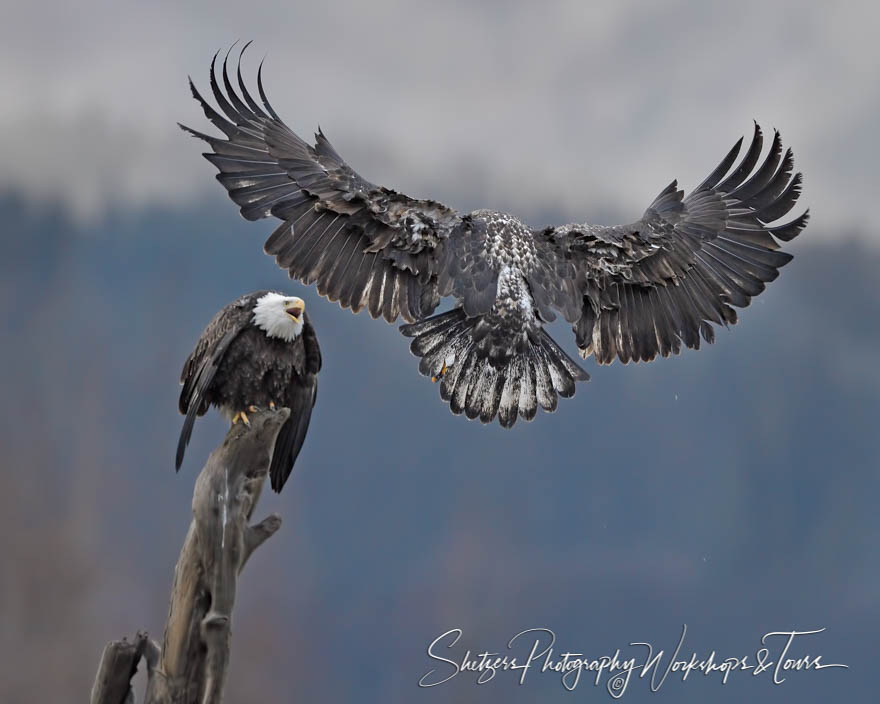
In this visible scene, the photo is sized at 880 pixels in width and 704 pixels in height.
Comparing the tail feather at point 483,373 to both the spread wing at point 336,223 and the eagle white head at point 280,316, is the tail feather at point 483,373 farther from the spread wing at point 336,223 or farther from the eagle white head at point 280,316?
the eagle white head at point 280,316

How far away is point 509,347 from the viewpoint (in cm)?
533

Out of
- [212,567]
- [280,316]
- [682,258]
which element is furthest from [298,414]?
[682,258]

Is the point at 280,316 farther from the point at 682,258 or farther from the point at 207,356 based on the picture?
the point at 682,258

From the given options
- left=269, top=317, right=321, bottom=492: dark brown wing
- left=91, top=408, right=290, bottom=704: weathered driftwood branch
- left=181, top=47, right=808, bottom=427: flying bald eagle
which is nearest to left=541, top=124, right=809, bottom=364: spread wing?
left=181, top=47, right=808, bottom=427: flying bald eagle

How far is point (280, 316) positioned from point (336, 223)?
2.78 ft

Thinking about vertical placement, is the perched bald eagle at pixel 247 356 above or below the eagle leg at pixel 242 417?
above

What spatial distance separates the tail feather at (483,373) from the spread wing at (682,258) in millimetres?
594

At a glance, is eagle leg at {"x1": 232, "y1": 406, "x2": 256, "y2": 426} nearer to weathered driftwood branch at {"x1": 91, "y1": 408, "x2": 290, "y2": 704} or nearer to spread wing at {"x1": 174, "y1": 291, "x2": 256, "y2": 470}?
weathered driftwood branch at {"x1": 91, "y1": 408, "x2": 290, "y2": 704}

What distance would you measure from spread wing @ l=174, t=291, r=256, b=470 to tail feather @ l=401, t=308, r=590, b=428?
3.06ft

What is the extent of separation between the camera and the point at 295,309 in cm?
472

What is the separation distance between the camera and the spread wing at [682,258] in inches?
231

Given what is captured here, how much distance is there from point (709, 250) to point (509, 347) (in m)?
1.68

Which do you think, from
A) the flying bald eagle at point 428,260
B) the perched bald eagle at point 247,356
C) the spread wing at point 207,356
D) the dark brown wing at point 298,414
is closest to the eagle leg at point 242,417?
the perched bald eagle at point 247,356

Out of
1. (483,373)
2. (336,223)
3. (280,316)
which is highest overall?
(336,223)
